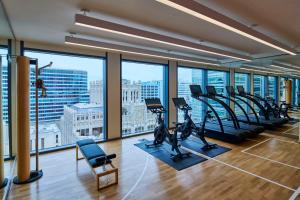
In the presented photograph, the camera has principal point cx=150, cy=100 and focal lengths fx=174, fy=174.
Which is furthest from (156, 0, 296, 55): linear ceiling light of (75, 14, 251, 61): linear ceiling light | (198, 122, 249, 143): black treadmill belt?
(198, 122, 249, 143): black treadmill belt

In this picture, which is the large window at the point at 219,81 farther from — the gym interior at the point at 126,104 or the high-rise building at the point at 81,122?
the high-rise building at the point at 81,122

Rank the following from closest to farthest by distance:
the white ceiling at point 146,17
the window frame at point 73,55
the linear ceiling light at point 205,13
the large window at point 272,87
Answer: the linear ceiling light at point 205,13, the white ceiling at point 146,17, the window frame at point 73,55, the large window at point 272,87

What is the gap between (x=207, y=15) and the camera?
7.71 ft

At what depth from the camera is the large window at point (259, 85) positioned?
1138 centimetres

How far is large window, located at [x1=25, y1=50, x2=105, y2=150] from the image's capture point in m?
4.62

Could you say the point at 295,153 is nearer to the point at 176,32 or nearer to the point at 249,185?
the point at 249,185

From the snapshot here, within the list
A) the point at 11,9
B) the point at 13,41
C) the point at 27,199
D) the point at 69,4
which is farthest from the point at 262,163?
the point at 13,41

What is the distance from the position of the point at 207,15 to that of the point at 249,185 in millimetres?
2799

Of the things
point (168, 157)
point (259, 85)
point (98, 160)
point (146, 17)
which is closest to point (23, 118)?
point (98, 160)

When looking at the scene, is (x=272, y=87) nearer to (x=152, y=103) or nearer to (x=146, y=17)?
(x=152, y=103)

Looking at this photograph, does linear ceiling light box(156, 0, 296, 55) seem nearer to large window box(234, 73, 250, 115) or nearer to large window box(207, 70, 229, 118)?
large window box(207, 70, 229, 118)

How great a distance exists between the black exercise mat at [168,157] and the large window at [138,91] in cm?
124

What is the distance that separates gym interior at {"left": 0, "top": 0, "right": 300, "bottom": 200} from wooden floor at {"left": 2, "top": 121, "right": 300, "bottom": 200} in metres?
0.02

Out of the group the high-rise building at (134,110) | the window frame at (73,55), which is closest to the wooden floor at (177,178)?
the window frame at (73,55)
